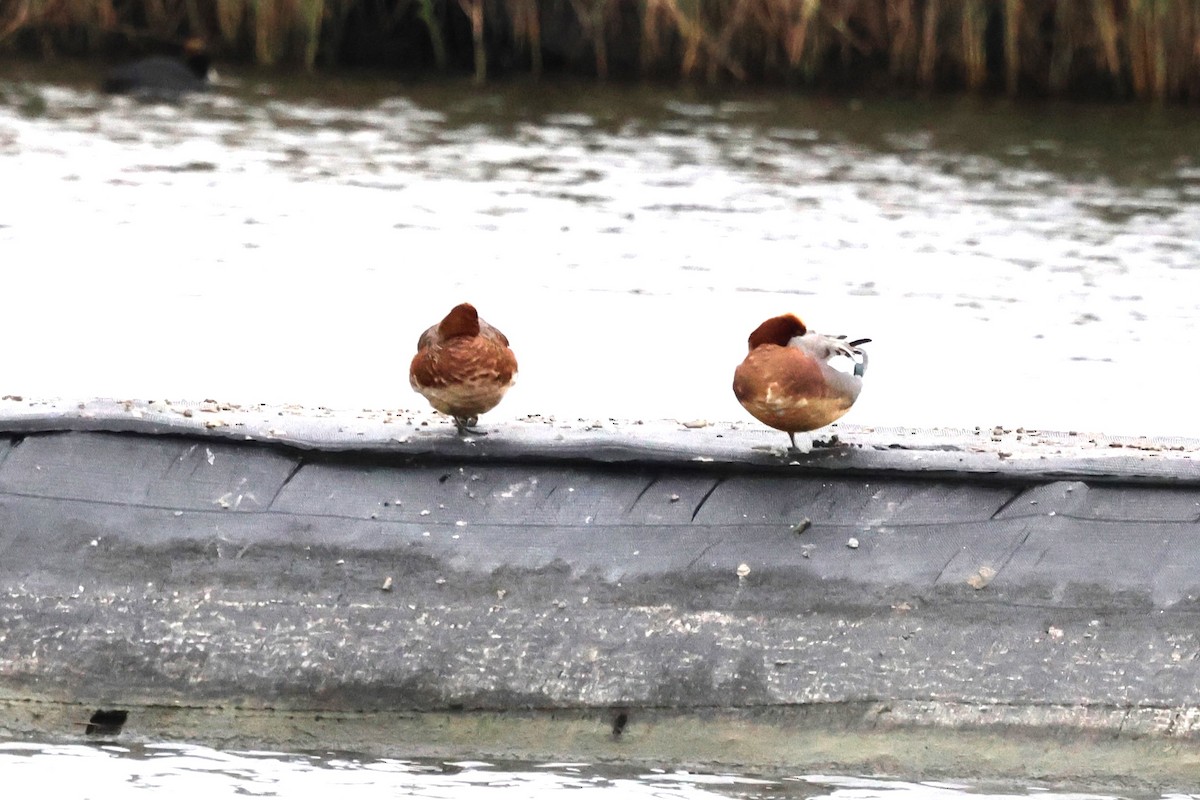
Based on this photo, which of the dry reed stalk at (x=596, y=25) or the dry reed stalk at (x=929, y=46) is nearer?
the dry reed stalk at (x=929, y=46)

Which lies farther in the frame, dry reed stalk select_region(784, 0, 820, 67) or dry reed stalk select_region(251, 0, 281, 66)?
dry reed stalk select_region(251, 0, 281, 66)

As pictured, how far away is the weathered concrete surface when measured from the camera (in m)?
5.28

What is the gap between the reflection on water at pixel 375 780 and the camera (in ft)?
17.0

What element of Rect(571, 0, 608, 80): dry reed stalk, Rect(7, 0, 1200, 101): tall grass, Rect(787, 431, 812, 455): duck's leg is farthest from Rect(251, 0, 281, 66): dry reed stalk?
Rect(787, 431, 812, 455): duck's leg

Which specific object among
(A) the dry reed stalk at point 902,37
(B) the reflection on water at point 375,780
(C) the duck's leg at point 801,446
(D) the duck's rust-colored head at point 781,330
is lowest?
(B) the reflection on water at point 375,780

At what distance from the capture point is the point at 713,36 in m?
19.7

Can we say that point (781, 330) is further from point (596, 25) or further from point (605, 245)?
point (596, 25)

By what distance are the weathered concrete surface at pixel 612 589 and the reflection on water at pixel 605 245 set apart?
92cm

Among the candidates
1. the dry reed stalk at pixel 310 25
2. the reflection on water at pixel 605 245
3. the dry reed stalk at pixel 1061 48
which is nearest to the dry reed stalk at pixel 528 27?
the reflection on water at pixel 605 245

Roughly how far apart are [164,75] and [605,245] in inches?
270

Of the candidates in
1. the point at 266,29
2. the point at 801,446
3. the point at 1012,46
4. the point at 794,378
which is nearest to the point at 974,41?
the point at 1012,46

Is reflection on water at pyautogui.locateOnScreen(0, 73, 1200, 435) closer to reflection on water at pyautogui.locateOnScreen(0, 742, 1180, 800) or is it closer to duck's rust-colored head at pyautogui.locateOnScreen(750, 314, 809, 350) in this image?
duck's rust-colored head at pyautogui.locateOnScreen(750, 314, 809, 350)

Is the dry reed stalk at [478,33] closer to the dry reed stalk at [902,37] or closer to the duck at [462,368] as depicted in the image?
the dry reed stalk at [902,37]

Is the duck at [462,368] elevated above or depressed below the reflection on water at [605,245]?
above
